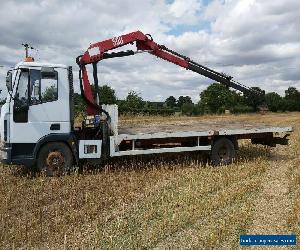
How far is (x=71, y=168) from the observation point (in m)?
10.3

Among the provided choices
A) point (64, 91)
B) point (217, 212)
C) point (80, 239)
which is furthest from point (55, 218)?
point (64, 91)

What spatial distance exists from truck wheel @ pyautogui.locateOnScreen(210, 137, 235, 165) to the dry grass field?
0.51m

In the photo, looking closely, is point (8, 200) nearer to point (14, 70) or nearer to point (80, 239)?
point (80, 239)

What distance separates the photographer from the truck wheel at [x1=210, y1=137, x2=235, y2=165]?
11.7 m

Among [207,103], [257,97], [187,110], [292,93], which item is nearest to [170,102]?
[207,103]

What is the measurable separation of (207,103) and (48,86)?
2633 inches

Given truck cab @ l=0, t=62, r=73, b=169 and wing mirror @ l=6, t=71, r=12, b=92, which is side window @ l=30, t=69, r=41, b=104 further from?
wing mirror @ l=6, t=71, r=12, b=92

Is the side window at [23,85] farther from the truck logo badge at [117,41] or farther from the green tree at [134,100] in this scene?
the green tree at [134,100]

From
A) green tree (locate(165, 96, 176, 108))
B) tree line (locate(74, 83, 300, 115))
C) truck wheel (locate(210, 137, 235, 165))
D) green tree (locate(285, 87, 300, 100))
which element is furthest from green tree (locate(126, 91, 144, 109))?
green tree (locate(285, 87, 300, 100))

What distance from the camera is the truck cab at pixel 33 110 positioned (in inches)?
384

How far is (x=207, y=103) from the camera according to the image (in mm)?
75500

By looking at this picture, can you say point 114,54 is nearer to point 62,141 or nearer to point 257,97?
point 62,141

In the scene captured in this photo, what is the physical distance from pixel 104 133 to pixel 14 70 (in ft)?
8.89

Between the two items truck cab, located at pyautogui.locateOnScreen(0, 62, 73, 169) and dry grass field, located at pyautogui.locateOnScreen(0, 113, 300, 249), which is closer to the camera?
dry grass field, located at pyautogui.locateOnScreen(0, 113, 300, 249)
